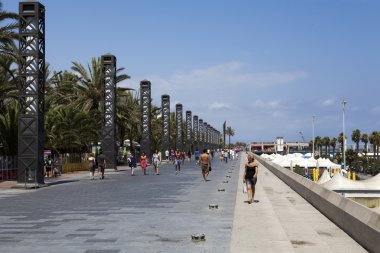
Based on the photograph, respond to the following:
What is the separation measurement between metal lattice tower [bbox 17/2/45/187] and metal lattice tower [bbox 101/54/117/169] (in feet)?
57.9

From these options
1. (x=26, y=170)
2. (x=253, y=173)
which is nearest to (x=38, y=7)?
(x=26, y=170)

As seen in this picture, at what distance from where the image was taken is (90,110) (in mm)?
53281

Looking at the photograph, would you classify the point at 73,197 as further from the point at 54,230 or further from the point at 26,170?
the point at 54,230

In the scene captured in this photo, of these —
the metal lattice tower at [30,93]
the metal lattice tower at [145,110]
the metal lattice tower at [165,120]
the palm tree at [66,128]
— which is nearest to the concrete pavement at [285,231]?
the metal lattice tower at [30,93]

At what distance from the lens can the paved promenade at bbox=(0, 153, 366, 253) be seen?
8867mm

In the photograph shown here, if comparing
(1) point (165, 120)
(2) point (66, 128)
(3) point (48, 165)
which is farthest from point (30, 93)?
(1) point (165, 120)

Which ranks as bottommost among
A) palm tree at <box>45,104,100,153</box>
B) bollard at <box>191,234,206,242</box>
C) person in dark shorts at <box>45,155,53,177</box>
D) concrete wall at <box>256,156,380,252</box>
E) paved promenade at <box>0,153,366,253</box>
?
paved promenade at <box>0,153,366,253</box>

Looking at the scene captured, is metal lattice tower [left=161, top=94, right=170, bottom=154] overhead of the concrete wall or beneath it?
overhead

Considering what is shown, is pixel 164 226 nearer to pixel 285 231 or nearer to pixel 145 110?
pixel 285 231

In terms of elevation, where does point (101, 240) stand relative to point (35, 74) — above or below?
below

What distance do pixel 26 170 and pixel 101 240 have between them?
53.0 ft

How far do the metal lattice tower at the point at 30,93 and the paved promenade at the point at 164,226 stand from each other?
650 cm

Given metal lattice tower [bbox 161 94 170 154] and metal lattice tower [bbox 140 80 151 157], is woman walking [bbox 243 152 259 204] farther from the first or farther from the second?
metal lattice tower [bbox 161 94 170 154]

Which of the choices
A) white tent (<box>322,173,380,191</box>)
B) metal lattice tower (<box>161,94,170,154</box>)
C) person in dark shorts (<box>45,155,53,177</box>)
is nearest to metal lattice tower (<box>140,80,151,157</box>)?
metal lattice tower (<box>161,94,170,154</box>)
